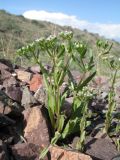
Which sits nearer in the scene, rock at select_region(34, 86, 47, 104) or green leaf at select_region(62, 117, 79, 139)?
green leaf at select_region(62, 117, 79, 139)

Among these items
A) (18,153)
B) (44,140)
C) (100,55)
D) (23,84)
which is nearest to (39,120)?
(44,140)

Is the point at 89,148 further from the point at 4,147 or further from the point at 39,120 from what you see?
the point at 4,147

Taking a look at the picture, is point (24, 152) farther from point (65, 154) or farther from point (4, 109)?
point (4, 109)

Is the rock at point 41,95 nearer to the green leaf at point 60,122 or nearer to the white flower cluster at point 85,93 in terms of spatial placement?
the green leaf at point 60,122

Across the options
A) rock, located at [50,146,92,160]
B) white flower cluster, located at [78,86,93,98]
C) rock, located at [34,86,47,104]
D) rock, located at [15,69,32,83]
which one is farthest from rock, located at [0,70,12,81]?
rock, located at [50,146,92,160]

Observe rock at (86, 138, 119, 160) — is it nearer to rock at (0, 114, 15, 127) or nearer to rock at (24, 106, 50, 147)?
rock at (24, 106, 50, 147)

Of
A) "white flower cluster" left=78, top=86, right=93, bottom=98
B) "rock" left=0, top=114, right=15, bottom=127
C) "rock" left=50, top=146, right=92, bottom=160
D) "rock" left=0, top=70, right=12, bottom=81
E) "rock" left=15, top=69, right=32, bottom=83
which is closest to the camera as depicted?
"rock" left=50, top=146, right=92, bottom=160

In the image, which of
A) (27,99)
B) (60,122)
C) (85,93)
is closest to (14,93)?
(27,99)
